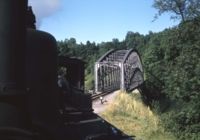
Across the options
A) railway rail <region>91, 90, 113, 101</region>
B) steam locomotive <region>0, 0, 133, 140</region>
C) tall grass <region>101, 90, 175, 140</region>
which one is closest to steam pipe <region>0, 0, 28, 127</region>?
steam locomotive <region>0, 0, 133, 140</region>

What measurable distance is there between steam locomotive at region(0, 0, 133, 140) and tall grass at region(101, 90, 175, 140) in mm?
18600

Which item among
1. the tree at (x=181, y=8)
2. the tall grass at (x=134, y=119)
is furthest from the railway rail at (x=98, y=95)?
→ the tree at (x=181, y=8)

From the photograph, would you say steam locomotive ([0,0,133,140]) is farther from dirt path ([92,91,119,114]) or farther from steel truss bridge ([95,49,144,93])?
steel truss bridge ([95,49,144,93])

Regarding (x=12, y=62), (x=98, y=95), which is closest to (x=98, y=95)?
(x=98, y=95)

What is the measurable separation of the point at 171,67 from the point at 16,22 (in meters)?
31.1

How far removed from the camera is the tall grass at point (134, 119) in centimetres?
2844

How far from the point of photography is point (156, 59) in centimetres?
8256

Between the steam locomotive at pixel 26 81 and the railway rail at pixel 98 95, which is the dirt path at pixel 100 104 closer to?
the railway rail at pixel 98 95

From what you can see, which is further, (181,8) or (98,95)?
(98,95)

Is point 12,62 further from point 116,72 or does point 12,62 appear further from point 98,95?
point 116,72

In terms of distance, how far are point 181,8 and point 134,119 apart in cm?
754

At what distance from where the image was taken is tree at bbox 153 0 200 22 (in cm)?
3659

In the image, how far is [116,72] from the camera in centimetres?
6994

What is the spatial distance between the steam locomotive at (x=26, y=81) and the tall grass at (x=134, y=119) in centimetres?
1860
